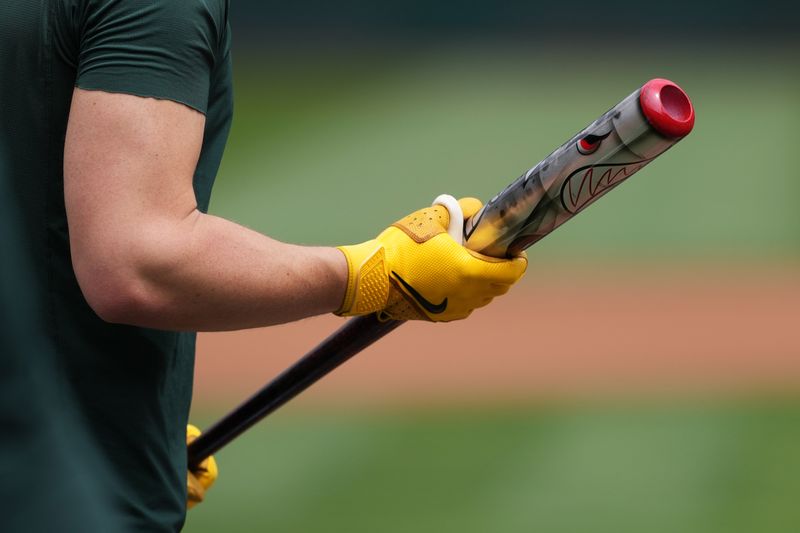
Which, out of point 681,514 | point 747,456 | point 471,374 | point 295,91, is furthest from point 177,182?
point 295,91

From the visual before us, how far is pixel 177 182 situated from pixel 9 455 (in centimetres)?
58

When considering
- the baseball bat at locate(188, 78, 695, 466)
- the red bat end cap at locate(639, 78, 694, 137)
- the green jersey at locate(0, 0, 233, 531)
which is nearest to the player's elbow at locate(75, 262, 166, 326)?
the green jersey at locate(0, 0, 233, 531)

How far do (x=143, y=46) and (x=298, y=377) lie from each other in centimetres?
102

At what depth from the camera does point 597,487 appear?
5.58 metres

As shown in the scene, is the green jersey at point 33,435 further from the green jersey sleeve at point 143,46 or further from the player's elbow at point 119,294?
the green jersey sleeve at point 143,46

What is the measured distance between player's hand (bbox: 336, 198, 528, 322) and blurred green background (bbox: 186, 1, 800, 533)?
3160 millimetres

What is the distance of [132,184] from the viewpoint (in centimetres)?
164

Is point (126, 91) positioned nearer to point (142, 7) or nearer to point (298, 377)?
point (142, 7)

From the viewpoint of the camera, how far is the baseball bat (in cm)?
182

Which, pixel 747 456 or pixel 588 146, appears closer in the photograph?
pixel 588 146

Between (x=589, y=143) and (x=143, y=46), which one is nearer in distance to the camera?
(x=143, y=46)

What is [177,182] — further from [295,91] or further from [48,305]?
[295,91]

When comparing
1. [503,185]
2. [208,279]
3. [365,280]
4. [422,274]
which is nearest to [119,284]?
[208,279]

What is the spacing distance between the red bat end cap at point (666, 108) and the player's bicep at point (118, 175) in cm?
72
